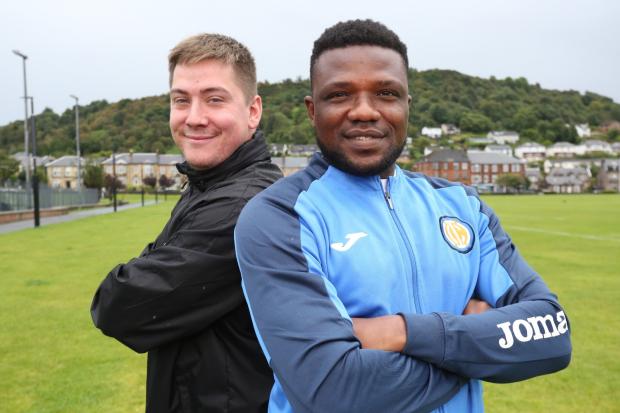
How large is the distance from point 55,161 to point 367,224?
132 metres

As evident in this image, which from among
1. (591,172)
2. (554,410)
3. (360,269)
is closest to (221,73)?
(360,269)

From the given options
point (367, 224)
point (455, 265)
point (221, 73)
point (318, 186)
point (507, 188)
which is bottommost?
point (507, 188)

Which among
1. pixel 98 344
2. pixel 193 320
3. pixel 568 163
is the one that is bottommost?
pixel 568 163

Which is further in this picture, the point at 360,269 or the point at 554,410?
the point at 554,410

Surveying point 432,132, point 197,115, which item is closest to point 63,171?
point 432,132

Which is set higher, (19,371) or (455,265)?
(455,265)

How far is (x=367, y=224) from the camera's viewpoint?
2.00m

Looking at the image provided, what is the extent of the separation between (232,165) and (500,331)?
1334 mm

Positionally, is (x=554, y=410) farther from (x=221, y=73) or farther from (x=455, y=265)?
(x=221, y=73)

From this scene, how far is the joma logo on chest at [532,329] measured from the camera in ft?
6.27

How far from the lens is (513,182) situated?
10388 centimetres

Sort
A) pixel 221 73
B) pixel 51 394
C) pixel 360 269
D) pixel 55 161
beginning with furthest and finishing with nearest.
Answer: pixel 55 161 → pixel 51 394 → pixel 221 73 → pixel 360 269

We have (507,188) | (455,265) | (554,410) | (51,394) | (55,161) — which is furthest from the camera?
(55,161)

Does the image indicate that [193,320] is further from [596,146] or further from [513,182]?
[596,146]
